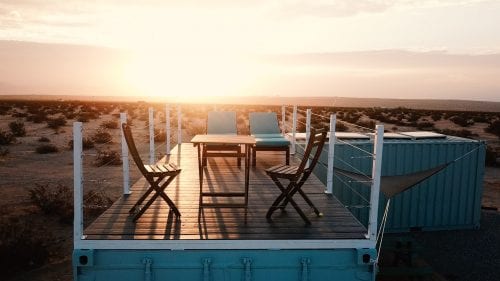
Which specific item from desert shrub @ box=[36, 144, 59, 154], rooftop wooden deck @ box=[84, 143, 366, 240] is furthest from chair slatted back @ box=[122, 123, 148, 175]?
desert shrub @ box=[36, 144, 59, 154]

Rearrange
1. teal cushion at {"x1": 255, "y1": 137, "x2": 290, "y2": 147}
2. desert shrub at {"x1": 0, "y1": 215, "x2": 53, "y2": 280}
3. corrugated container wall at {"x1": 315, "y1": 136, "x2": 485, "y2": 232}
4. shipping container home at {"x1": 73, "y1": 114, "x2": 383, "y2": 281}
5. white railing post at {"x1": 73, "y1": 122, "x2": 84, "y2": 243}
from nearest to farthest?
1. white railing post at {"x1": 73, "y1": 122, "x2": 84, "y2": 243}
2. shipping container home at {"x1": 73, "y1": 114, "x2": 383, "y2": 281}
3. desert shrub at {"x1": 0, "y1": 215, "x2": 53, "y2": 280}
4. teal cushion at {"x1": 255, "y1": 137, "x2": 290, "y2": 147}
5. corrugated container wall at {"x1": 315, "y1": 136, "x2": 485, "y2": 232}

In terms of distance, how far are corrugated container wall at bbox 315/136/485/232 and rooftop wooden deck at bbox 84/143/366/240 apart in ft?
9.18

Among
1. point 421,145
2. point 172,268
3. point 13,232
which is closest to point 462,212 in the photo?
point 421,145

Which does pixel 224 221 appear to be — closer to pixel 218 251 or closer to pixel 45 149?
pixel 218 251

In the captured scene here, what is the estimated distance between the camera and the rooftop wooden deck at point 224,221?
4.46 m

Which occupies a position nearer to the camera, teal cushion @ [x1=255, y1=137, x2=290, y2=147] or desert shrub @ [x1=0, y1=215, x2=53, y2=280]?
desert shrub @ [x1=0, y1=215, x2=53, y2=280]

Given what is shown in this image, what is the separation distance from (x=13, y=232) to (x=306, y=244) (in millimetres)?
5381

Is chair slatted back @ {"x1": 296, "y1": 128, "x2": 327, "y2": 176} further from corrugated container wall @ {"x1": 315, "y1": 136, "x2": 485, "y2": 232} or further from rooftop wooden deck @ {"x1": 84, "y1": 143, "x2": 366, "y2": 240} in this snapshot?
corrugated container wall @ {"x1": 315, "y1": 136, "x2": 485, "y2": 232}

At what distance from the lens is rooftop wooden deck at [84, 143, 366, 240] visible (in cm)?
446

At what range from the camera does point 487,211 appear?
11047mm

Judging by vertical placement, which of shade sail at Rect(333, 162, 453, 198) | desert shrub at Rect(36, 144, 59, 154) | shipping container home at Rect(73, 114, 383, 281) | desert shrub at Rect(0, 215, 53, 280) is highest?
shade sail at Rect(333, 162, 453, 198)

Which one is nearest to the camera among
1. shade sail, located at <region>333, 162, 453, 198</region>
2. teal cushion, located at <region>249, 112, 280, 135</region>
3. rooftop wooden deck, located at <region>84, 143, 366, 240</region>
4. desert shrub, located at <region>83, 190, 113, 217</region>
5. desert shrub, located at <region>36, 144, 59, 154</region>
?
rooftop wooden deck, located at <region>84, 143, 366, 240</region>

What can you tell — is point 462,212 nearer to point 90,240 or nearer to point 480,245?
Result: point 480,245

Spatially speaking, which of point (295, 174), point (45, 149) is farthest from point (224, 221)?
point (45, 149)
